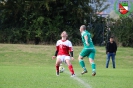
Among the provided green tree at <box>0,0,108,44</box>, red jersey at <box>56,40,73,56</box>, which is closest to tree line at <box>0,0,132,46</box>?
green tree at <box>0,0,108,44</box>

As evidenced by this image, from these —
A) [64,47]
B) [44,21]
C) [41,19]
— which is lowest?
[64,47]

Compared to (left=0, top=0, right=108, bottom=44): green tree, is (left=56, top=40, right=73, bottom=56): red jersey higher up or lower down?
lower down

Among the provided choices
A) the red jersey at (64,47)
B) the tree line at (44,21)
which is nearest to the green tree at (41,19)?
the tree line at (44,21)

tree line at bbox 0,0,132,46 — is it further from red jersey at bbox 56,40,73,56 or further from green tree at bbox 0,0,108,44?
red jersey at bbox 56,40,73,56

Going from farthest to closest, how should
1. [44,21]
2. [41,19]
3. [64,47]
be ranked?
[44,21] < [41,19] < [64,47]

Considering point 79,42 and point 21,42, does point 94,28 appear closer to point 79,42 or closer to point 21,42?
point 79,42

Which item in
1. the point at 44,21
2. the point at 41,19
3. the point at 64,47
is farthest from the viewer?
the point at 44,21

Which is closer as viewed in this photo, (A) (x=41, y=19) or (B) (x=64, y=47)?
(B) (x=64, y=47)

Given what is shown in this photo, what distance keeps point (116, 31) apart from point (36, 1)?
913 cm

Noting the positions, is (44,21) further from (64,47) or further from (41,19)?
(64,47)

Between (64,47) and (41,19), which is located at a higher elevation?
(41,19)

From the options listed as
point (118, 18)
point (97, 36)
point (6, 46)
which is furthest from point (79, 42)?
point (6, 46)

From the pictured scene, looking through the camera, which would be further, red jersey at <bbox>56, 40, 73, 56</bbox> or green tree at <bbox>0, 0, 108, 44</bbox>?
green tree at <bbox>0, 0, 108, 44</bbox>

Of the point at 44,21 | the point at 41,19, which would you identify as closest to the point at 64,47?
the point at 41,19
